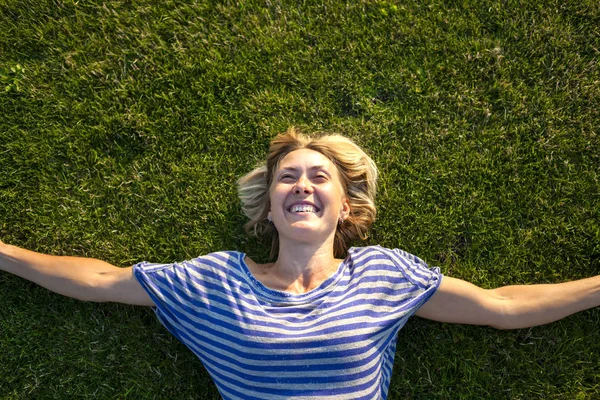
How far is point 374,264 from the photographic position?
3.71 meters

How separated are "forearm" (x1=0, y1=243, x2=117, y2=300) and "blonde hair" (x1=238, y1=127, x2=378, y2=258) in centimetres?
123

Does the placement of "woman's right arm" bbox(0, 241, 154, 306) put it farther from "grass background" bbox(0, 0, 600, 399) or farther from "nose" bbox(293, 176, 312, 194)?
"nose" bbox(293, 176, 312, 194)

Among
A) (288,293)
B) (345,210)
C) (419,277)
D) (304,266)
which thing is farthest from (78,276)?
(419,277)

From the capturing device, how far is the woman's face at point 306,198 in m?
3.60

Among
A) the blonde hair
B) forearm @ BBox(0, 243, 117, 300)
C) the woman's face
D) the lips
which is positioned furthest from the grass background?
the lips

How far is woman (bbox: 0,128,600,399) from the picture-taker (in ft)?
11.1

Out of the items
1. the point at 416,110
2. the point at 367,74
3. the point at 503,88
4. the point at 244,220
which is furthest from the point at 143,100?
the point at 503,88

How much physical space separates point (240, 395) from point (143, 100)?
8.69 ft

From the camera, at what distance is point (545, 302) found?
3703mm

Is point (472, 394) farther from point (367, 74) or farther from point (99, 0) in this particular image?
point (99, 0)

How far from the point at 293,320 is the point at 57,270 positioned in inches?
75.9

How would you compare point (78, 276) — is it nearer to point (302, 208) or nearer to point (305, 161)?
point (302, 208)

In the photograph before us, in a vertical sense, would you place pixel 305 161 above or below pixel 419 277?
above

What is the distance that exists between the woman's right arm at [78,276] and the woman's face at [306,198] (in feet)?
4.08
